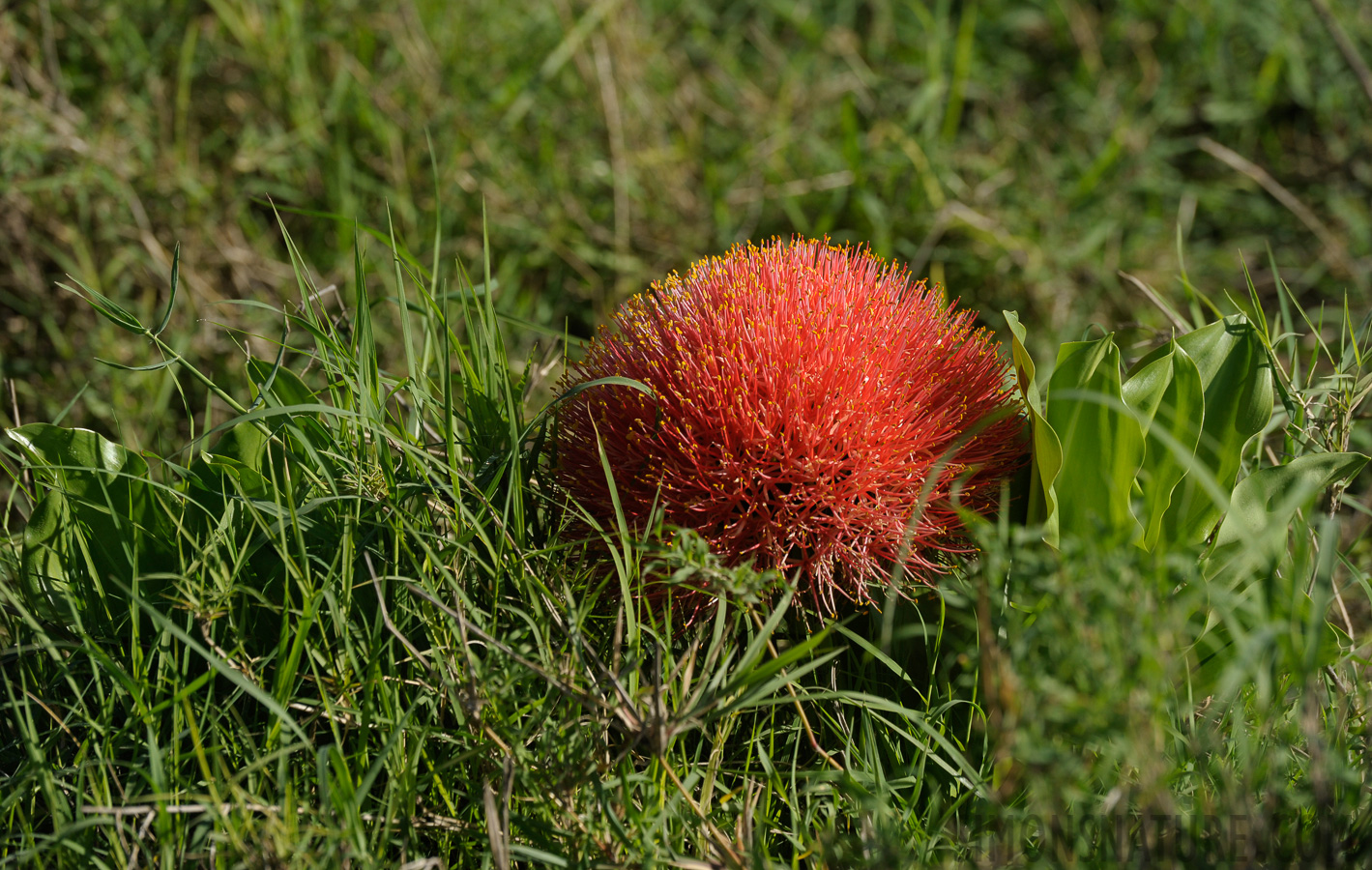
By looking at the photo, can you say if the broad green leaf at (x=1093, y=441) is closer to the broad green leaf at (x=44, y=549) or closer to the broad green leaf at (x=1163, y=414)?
the broad green leaf at (x=1163, y=414)

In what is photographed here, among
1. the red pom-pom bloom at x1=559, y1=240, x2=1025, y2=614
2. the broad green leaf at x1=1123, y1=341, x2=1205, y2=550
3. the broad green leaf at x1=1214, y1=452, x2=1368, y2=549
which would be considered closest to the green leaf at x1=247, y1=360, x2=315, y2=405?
the red pom-pom bloom at x1=559, y1=240, x2=1025, y2=614

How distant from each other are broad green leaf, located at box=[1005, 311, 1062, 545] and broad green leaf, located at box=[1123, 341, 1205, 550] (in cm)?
10

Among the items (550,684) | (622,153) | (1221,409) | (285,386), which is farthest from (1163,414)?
(622,153)

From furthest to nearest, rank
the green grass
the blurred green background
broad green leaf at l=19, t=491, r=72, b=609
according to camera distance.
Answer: the blurred green background
broad green leaf at l=19, t=491, r=72, b=609
the green grass

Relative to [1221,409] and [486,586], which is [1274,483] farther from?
[486,586]

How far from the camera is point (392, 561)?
1.07 m

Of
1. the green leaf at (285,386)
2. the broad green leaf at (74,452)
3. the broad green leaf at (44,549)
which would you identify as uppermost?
the green leaf at (285,386)

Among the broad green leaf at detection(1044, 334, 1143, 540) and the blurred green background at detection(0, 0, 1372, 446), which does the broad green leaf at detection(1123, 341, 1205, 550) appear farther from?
the blurred green background at detection(0, 0, 1372, 446)

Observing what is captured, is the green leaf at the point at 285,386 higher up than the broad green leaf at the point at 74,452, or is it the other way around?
the green leaf at the point at 285,386

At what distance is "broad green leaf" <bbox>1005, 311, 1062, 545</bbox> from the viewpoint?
3.09 ft

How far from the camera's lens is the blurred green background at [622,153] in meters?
2.07

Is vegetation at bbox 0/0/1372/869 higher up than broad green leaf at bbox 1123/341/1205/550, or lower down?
lower down

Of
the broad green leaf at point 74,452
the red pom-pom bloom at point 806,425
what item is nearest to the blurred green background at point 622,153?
the broad green leaf at point 74,452

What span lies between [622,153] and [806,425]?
1.48m
